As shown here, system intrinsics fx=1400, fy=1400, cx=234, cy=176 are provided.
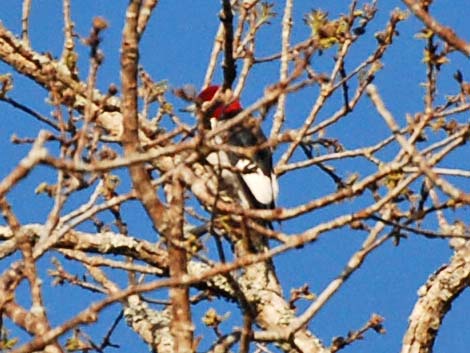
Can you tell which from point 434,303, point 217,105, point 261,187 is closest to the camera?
point 217,105

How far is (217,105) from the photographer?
3.82 metres

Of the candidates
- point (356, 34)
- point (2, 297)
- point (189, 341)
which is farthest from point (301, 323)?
point (356, 34)

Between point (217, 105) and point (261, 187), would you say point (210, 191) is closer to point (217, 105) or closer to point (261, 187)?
point (217, 105)

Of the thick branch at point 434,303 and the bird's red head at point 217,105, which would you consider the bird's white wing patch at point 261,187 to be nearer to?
the bird's red head at point 217,105

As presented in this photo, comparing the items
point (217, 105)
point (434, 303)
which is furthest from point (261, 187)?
point (217, 105)

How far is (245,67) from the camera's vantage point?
5.70 m

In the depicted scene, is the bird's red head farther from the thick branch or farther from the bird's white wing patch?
the thick branch

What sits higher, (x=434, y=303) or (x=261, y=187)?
(x=261, y=187)

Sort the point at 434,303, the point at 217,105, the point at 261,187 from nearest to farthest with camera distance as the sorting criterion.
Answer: the point at 217,105 → the point at 434,303 → the point at 261,187

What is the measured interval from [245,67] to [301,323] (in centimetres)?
228

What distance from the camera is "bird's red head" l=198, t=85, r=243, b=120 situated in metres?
3.90

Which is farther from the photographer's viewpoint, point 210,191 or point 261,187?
point 261,187

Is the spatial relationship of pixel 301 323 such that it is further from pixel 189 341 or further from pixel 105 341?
pixel 105 341

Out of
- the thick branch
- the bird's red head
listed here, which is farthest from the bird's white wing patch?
the thick branch
